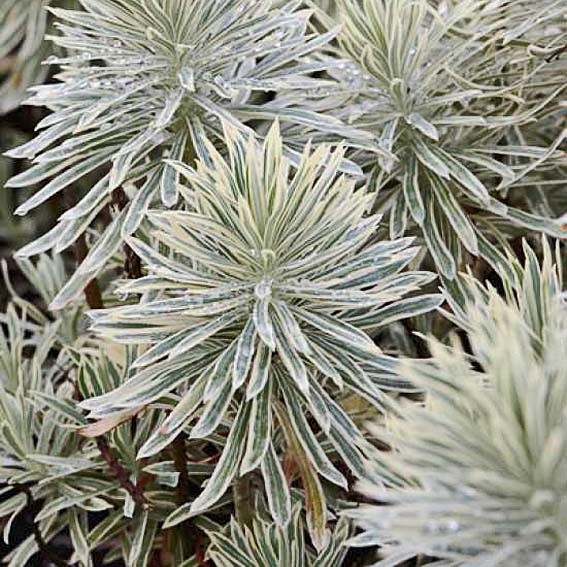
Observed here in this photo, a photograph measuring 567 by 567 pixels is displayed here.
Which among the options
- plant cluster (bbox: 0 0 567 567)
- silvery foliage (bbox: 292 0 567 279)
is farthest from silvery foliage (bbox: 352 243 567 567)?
silvery foliage (bbox: 292 0 567 279)

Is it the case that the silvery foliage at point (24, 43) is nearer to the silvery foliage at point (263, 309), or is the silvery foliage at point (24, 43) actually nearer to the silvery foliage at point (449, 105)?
the silvery foliage at point (449, 105)

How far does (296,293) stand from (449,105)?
38 cm

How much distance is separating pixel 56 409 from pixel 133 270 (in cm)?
18

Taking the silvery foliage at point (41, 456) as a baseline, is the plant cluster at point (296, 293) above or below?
above

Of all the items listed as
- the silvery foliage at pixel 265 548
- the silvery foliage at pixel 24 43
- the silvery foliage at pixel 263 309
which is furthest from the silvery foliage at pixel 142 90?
the silvery foliage at pixel 24 43

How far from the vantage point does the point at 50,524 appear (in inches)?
44.6

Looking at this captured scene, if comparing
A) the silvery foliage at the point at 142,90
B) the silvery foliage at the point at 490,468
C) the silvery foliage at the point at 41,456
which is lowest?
the silvery foliage at the point at 41,456

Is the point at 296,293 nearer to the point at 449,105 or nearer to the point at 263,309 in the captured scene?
the point at 263,309

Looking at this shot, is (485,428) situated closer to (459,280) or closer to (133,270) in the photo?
(459,280)

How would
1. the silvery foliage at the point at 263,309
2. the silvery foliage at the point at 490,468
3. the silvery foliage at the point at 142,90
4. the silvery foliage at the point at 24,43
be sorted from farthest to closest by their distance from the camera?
the silvery foliage at the point at 24,43
the silvery foliage at the point at 142,90
the silvery foliage at the point at 263,309
the silvery foliage at the point at 490,468

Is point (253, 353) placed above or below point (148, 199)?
below

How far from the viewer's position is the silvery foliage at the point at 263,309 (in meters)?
0.90

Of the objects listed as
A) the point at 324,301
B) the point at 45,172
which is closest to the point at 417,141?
the point at 324,301

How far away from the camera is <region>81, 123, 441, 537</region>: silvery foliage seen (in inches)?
35.6
